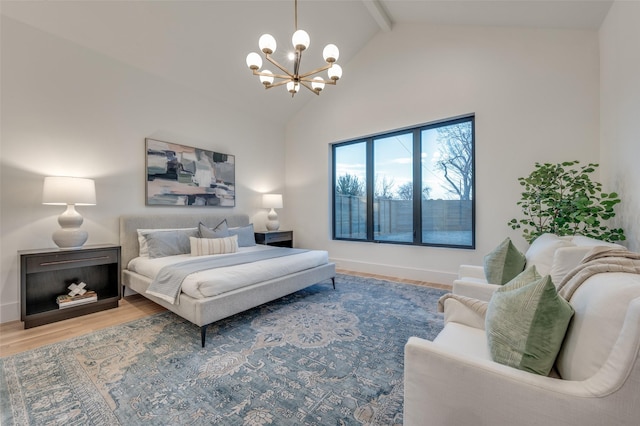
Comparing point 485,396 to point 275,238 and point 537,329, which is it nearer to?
point 537,329

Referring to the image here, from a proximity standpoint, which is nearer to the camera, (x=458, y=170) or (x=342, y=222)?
(x=458, y=170)

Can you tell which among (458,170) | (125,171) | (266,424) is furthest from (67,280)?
(458,170)

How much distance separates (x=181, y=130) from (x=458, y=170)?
13.7ft

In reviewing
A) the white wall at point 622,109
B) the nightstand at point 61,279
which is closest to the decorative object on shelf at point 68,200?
the nightstand at point 61,279

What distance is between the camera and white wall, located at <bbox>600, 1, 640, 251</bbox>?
2137mm

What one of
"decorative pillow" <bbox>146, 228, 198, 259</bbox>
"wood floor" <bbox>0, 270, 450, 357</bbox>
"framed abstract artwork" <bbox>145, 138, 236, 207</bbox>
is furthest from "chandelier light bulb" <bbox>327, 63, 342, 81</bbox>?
"wood floor" <bbox>0, 270, 450, 357</bbox>

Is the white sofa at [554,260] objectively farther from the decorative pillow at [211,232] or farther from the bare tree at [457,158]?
the decorative pillow at [211,232]

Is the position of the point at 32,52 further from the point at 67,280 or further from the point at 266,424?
the point at 266,424

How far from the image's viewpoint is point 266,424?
1.42m

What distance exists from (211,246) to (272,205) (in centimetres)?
170

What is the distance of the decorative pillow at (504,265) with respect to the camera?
2.08 m

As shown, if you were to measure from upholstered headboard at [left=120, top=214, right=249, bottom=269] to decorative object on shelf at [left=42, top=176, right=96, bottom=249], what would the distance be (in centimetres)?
54

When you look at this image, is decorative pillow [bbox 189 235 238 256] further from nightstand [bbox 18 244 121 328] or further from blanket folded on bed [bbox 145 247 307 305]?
nightstand [bbox 18 244 121 328]

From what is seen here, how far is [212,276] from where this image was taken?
95.3 inches
